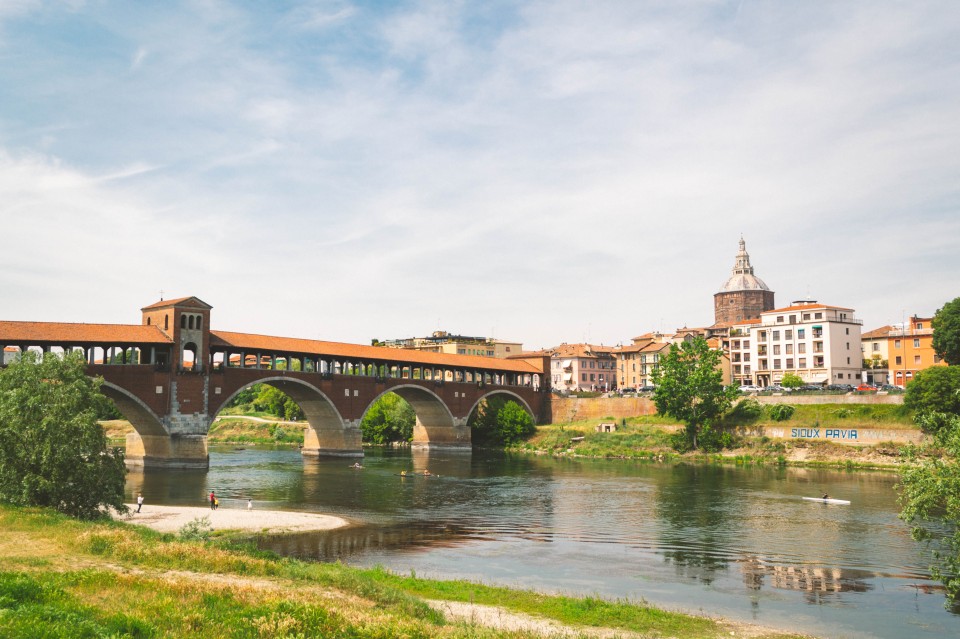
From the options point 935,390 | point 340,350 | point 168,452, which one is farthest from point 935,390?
point 168,452

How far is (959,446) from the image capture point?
19594 millimetres

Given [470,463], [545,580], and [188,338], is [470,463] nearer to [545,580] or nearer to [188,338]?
[188,338]

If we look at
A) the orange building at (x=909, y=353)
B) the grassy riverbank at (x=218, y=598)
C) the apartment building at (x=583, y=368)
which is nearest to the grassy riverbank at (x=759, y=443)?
the orange building at (x=909, y=353)

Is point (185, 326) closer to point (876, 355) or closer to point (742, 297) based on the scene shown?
point (876, 355)

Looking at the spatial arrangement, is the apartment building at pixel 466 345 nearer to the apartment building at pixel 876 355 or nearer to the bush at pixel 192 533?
the apartment building at pixel 876 355

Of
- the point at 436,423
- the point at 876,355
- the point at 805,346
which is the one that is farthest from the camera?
the point at 876,355

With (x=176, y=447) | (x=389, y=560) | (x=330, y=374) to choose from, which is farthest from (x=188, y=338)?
(x=389, y=560)

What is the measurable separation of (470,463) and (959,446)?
5596 centimetres

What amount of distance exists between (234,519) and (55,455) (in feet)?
32.4

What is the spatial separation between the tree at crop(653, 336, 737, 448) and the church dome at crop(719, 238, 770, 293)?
56678mm

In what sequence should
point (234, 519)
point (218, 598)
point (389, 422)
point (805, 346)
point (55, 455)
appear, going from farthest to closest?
1. point (389, 422)
2. point (805, 346)
3. point (234, 519)
4. point (55, 455)
5. point (218, 598)

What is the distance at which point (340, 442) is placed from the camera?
73062 millimetres

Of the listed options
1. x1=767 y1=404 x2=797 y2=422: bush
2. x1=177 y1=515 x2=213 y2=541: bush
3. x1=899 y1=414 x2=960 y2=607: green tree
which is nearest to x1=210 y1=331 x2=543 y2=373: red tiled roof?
x1=767 y1=404 x2=797 y2=422: bush

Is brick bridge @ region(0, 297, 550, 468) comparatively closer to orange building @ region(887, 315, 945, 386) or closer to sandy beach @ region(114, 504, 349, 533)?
sandy beach @ region(114, 504, 349, 533)
